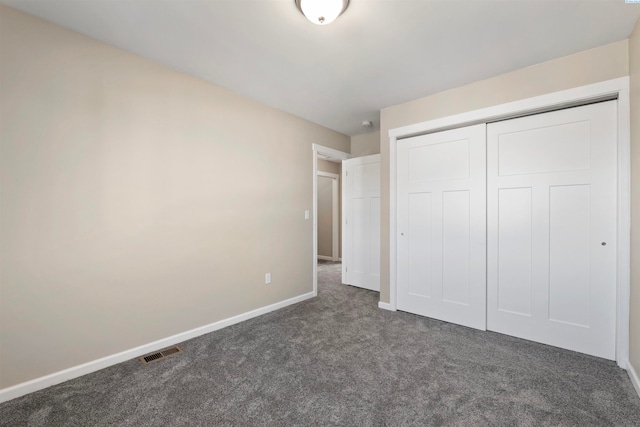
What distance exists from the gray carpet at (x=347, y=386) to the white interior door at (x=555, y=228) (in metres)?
0.23

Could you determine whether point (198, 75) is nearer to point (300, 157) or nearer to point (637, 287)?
point (300, 157)

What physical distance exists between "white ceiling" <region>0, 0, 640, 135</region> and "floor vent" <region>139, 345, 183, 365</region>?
8.12 feet

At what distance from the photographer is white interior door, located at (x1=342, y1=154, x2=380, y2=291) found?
408 cm

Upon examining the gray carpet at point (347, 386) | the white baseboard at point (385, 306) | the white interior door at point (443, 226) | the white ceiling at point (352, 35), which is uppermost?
the white ceiling at point (352, 35)

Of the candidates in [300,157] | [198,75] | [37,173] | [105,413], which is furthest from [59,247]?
[300,157]

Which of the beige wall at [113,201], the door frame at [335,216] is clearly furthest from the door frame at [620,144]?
the door frame at [335,216]

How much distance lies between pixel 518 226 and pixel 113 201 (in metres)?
3.49

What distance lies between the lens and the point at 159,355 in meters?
2.30

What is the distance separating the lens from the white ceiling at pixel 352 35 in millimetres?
1759

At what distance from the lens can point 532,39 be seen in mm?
2066

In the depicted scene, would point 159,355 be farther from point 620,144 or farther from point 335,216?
point 335,216

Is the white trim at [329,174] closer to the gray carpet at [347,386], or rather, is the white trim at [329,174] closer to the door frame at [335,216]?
the door frame at [335,216]

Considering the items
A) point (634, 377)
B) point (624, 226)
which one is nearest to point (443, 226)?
point (624, 226)

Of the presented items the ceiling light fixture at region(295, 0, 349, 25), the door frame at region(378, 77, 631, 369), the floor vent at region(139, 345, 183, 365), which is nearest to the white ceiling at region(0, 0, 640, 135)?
the ceiling light fixture at region(295, 0, 349, 25)
